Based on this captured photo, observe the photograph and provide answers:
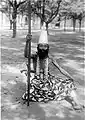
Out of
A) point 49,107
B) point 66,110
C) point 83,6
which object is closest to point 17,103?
point 49,107

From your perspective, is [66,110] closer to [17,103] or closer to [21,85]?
[17,103]

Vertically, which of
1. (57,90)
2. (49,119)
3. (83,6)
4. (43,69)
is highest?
(83,6)

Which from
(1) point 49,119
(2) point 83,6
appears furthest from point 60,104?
(2) point 83,6

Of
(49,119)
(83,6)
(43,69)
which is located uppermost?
(83,6)

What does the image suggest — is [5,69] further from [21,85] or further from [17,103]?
[17,103]

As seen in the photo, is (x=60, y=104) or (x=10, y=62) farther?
(x=10, y=62)

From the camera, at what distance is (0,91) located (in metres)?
5.91

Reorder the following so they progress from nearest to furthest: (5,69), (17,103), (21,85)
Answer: (17,103), (21,85), (5,69)

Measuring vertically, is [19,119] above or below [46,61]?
below

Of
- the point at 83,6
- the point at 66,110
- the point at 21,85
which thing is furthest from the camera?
the point at 83,6

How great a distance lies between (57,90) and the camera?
5012mm

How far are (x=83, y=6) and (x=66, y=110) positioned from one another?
89.4ft

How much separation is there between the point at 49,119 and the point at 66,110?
1.76 ft

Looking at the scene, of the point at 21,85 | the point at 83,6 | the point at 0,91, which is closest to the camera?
the point at 0,91
